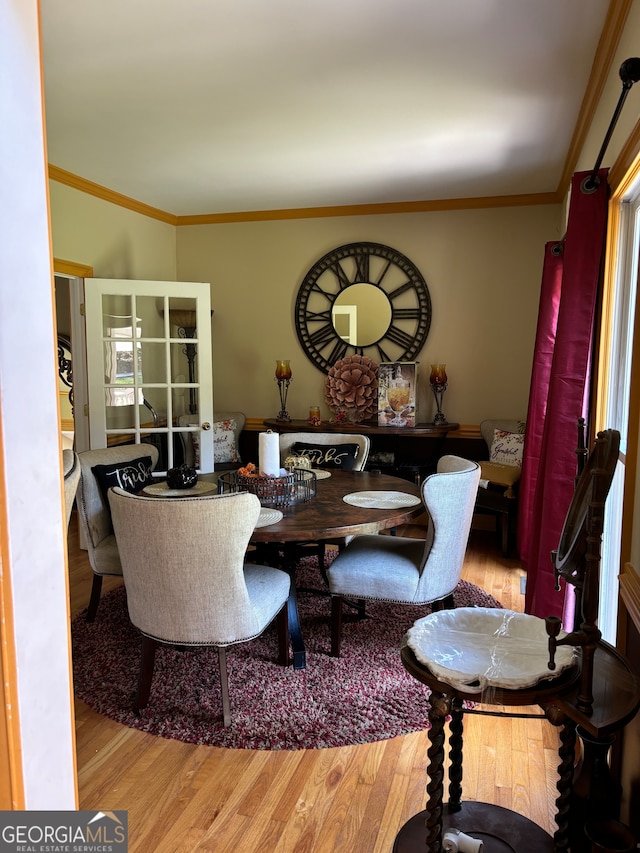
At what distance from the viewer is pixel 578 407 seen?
2350mm

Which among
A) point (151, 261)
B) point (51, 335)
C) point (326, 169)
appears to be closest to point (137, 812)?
point (51, 335)

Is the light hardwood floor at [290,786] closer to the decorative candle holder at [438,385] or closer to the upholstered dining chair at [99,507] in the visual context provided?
the upholstered dining chair at [99,507]

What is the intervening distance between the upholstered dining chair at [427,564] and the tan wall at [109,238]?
2910mm

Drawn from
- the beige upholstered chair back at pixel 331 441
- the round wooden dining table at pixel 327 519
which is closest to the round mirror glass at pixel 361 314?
the beige upholstered chair back at pixel 331 441

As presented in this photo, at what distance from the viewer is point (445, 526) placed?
2455mm

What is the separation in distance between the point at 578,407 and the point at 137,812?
6.61ft

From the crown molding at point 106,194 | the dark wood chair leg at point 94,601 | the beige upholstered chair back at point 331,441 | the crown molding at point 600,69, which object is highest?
the crown molding at point 106,194

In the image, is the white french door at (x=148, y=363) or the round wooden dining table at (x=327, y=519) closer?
the round wooden dining table at (x=327, y=519)

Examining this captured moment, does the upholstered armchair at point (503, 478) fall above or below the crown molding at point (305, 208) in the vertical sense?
below

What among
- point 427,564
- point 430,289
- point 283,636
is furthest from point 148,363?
point 427,564

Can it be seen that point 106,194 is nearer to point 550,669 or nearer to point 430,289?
point 430,289

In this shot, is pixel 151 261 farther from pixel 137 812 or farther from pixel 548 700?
pixel 548 700

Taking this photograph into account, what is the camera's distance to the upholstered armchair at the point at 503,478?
4078mm

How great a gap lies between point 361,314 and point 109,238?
201cm
